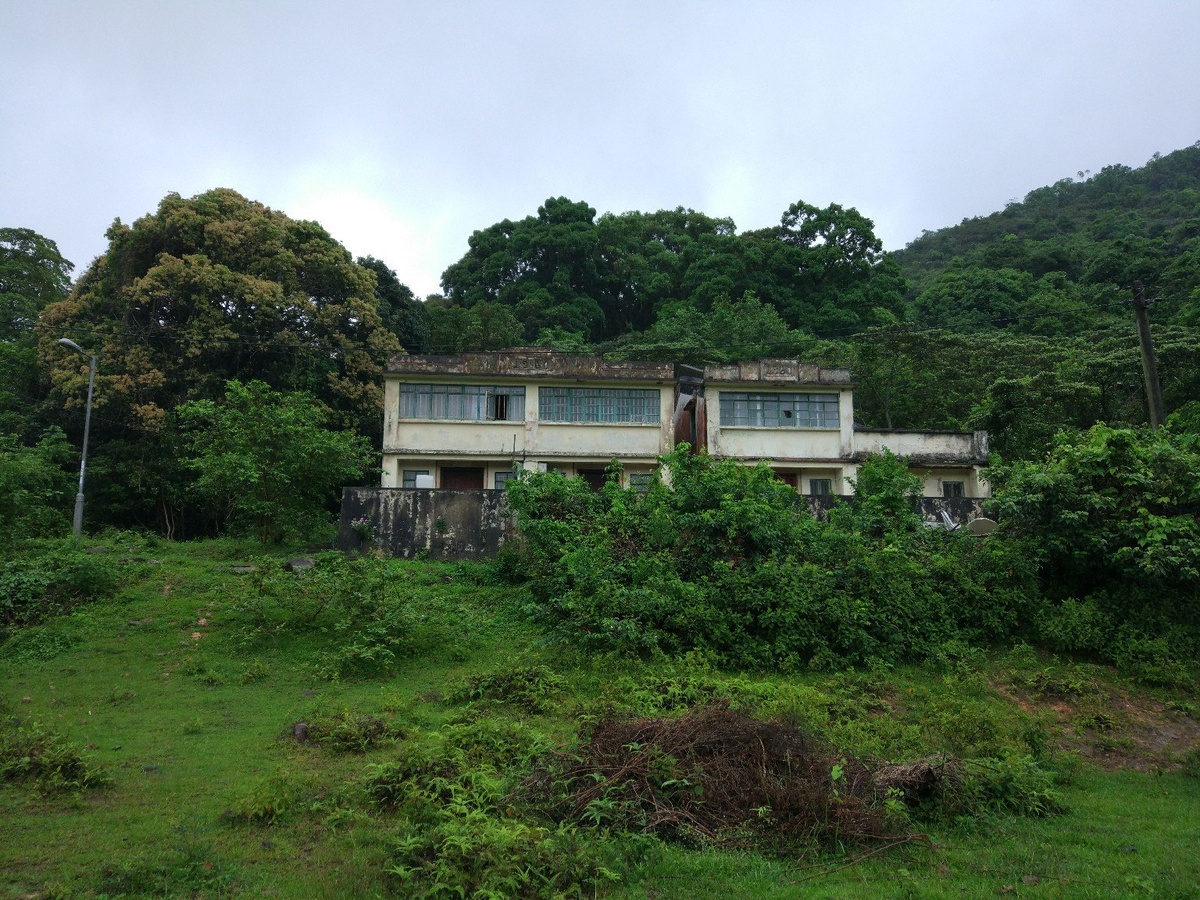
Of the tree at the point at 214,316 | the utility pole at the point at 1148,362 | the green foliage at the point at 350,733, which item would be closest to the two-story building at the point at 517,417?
the tree at the point at 214,316

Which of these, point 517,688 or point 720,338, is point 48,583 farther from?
point 720,338

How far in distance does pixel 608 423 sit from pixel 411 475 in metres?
5.94

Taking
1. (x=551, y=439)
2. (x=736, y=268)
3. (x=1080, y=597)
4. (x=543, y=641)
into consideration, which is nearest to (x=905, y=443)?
A: (x=551, y=439)

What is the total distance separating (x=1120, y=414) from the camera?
92.9 feet

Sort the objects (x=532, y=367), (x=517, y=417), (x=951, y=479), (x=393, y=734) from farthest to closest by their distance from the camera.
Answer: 1. (x=951, y=479)
2. (x=517, y=417)
3. (x=532, y=367)
4. (x=393, y=734)

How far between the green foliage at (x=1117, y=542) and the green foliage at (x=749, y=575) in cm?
78

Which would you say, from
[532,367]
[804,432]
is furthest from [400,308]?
[804,432]

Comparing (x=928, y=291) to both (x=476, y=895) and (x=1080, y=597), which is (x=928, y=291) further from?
(x=476, y=895)

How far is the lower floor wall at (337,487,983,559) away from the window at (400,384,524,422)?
6.32 m

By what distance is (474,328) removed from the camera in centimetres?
3741

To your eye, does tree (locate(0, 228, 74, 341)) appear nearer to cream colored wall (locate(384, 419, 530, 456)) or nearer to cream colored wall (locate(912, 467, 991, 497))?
cream colored wall (locate(384, 419, 530, 456))

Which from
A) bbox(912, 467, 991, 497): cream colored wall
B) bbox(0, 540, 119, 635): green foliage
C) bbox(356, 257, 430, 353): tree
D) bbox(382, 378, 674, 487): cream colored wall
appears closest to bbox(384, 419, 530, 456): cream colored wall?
bbox(382, 378, 674, 487): cream colored wall

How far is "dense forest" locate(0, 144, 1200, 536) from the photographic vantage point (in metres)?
25.8

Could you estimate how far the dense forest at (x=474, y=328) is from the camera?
2584 centimetres
